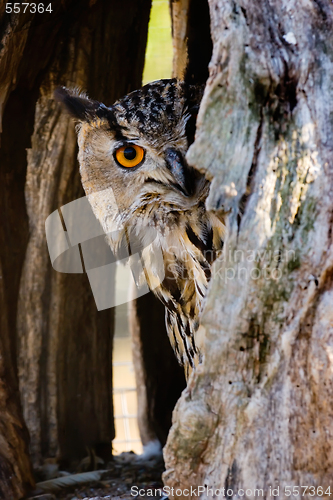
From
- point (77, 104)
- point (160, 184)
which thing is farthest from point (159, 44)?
point (160, 184)

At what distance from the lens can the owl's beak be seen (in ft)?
5.42

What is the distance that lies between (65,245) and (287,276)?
144 centimetres

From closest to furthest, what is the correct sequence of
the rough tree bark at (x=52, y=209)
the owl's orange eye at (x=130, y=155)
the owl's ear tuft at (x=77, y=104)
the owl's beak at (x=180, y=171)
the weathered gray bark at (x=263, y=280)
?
1. the weathered gray bark at (x=263, y=280)
2. the owl's beak at (x=180, y=171)
3. the owl's orange eye at (x=130, y=155)
4. the owl's ear tuft at (x=77, y=104)
5. the rough tree bark at (x=52, y=209)

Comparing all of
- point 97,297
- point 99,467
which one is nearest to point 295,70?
point 97,297

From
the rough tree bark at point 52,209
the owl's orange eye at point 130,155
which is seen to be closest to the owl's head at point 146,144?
the owl's orange eye at point 130,155

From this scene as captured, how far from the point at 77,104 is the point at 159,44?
82 centimetres

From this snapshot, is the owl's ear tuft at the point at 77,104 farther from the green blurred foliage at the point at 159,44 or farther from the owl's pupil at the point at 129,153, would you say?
the green blurred foliage at the point at 159,44

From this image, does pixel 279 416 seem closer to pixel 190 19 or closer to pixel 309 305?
pixel 309 305

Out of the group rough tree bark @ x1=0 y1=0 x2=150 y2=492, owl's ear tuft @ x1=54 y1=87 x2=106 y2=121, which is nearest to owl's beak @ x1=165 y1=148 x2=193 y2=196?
owl's ear tuft @ x1=54 y1=87 x2=106 y2=121

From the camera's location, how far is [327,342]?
43.1 inches

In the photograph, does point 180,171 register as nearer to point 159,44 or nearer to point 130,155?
point 130,155

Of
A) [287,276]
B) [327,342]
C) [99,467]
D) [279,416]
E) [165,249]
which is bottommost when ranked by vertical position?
[99,467]

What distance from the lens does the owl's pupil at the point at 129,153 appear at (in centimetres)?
178

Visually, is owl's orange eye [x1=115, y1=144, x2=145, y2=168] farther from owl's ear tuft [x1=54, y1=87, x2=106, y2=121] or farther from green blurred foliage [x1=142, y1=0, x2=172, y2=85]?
green blurred foliage [x1=142, y1=0, x2=172, y2=85]
